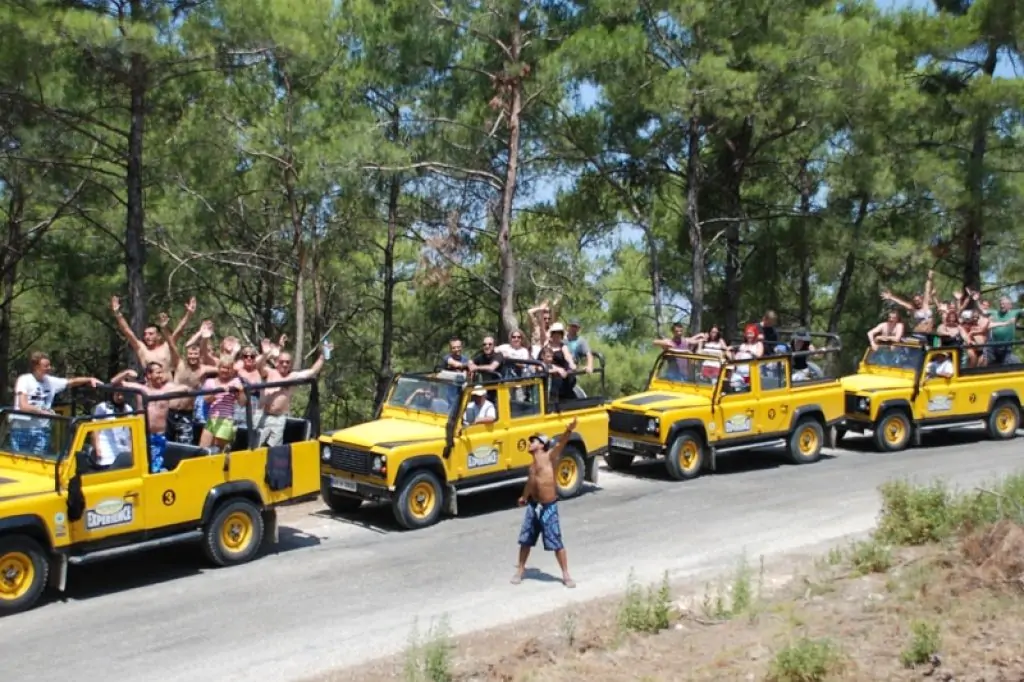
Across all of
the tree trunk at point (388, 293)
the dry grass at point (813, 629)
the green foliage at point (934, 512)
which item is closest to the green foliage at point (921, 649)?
the dry grass at point (813, 629)

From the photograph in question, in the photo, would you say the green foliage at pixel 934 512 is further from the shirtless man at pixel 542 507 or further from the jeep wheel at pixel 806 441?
the jeep wheel at pixel 806 441

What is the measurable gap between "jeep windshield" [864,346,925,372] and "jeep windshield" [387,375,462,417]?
9.48 m

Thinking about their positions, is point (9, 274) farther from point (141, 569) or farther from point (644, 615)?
point (644, 615)

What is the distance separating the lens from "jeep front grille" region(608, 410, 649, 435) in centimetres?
1725

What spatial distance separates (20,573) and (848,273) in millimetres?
20842

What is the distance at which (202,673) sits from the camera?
9.32 meters

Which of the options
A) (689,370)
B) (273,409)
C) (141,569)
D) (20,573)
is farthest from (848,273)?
(20,573)

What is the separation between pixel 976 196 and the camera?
24578 mm

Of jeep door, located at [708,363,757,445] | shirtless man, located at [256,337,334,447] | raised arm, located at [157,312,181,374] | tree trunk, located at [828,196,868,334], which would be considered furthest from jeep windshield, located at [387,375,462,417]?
tree trunk, located at [828,196,868,334]

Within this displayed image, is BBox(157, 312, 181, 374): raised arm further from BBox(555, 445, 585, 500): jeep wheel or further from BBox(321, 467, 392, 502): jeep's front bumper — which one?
BBox(555, 445, 585, 500): jeep wheel

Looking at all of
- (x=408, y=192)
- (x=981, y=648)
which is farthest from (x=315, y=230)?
(x=981, y=648)

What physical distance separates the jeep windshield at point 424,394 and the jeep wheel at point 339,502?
1.35 m

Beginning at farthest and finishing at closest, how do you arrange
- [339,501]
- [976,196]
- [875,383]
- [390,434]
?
[976,196] < [875,383] < [339,501] < [390,434]

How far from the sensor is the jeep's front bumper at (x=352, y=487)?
14.1 meters
